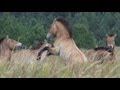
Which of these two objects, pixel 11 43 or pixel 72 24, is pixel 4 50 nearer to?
pixel 11 43

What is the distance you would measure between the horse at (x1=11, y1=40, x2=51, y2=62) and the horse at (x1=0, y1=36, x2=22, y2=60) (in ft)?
0.27

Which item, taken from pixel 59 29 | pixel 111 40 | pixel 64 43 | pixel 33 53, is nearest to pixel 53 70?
pixel 33 53

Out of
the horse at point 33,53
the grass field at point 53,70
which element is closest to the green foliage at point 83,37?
the grass field at point 53,70

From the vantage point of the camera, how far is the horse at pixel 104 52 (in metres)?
6.79

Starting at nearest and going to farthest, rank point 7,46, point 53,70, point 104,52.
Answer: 1. point 53,70
2. point 104,52
3. point 7,46

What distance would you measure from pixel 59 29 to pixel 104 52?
69 cm

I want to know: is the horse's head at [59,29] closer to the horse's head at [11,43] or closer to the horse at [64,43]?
the horse at [64,43]

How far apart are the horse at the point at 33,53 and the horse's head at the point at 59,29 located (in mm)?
148

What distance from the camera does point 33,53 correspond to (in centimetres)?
686

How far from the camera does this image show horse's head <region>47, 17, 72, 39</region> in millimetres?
6895

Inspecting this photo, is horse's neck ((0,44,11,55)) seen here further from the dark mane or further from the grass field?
the dark mane
